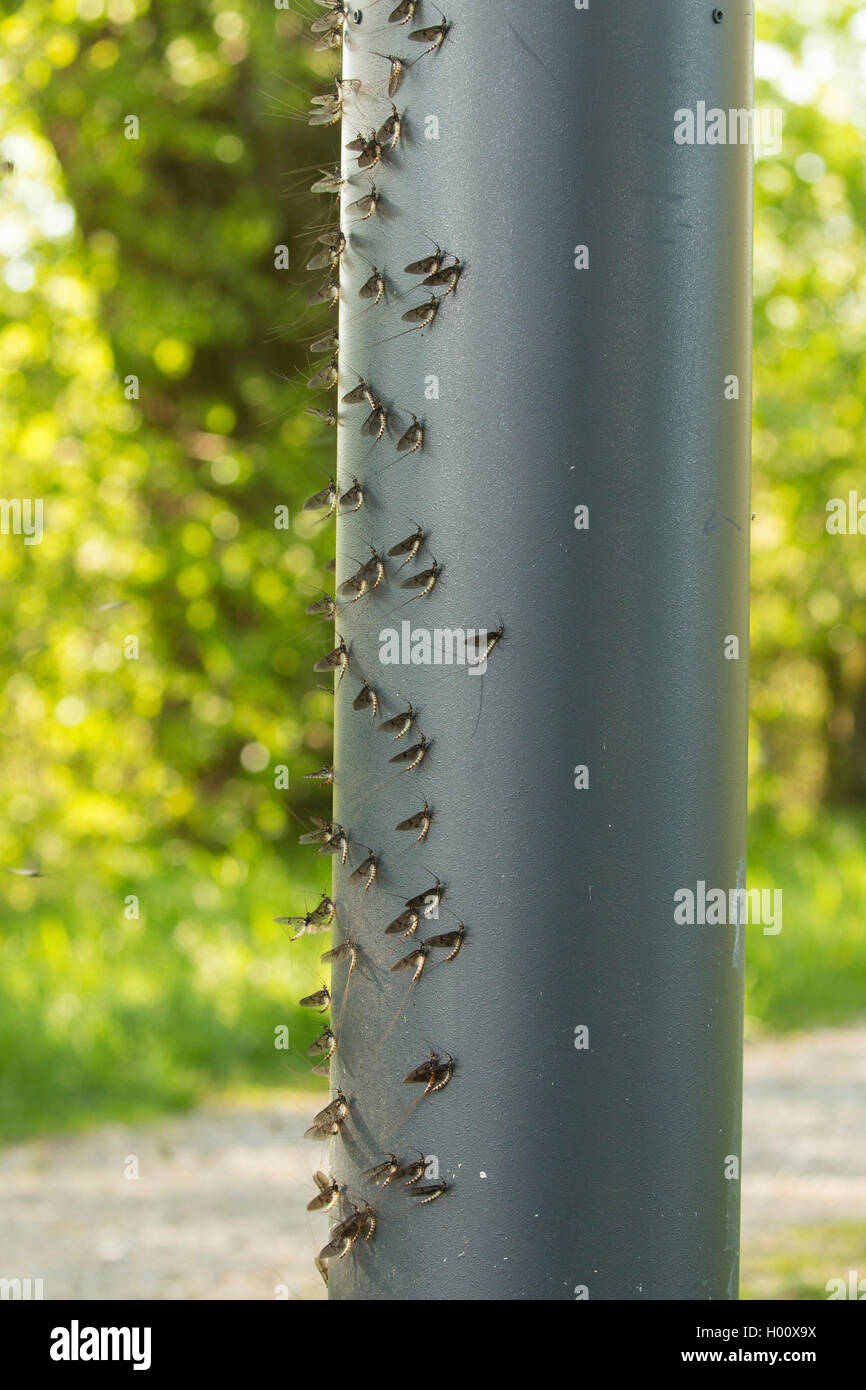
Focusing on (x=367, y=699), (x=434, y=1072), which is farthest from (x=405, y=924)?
(x=367, y=699)

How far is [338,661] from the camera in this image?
6.40 feet

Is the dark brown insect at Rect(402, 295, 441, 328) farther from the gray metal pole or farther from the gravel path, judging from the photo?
the gravel path

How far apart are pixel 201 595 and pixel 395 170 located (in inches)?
308

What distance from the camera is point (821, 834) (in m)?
11.6

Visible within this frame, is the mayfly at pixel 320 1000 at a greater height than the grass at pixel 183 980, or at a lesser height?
lesser

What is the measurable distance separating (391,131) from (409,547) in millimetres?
526

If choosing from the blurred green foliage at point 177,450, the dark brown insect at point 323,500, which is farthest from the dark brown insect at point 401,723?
the blurred green foliage at point 177,450

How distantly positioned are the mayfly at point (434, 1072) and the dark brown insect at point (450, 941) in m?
0.12

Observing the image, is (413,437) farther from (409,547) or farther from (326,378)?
(326,378)

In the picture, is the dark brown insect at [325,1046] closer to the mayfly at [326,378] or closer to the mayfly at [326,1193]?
the mayfly at [326,1193]

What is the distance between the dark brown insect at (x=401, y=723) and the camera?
183 cm

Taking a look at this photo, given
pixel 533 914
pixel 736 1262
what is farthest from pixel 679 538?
pixel 736 1262
